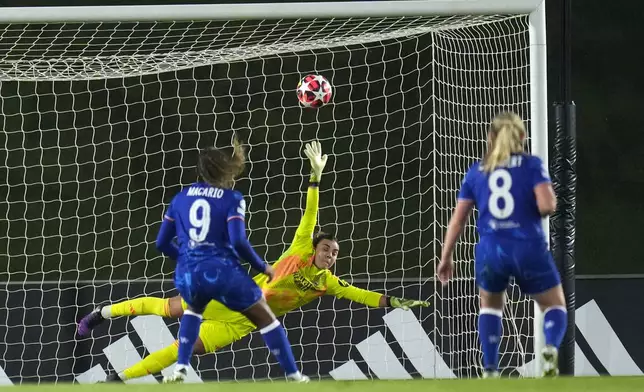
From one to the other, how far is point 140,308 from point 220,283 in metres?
1.83

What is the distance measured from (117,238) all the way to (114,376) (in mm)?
1928

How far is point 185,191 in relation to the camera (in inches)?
187

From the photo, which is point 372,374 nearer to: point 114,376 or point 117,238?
point 114,376

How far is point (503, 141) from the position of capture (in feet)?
14.6

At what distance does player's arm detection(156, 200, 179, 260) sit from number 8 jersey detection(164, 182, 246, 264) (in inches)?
3.8

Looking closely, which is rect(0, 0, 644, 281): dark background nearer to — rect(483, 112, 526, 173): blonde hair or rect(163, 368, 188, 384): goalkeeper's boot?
rect(163, 368, 188, 384): goalkeeper's boot

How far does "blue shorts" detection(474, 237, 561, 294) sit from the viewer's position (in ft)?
14.4

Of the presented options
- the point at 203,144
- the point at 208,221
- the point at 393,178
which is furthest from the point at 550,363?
the point at 203,144

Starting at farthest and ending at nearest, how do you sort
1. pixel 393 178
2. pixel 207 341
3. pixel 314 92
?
pixel 393 178
pixel 207 341
pixel 314 92

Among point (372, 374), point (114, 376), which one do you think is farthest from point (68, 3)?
point (372, 374)

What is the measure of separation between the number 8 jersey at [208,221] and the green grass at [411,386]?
959mm

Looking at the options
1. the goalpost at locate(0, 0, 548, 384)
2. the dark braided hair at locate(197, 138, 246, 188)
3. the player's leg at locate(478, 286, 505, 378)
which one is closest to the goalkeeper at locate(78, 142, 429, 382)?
the dark braided hair at locate(197, 138, 246, 188)

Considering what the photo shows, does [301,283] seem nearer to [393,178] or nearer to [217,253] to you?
[217,253]

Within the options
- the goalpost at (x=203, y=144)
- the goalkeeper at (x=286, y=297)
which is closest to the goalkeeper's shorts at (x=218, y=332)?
the goalkeeper at (x=286, y=297)
